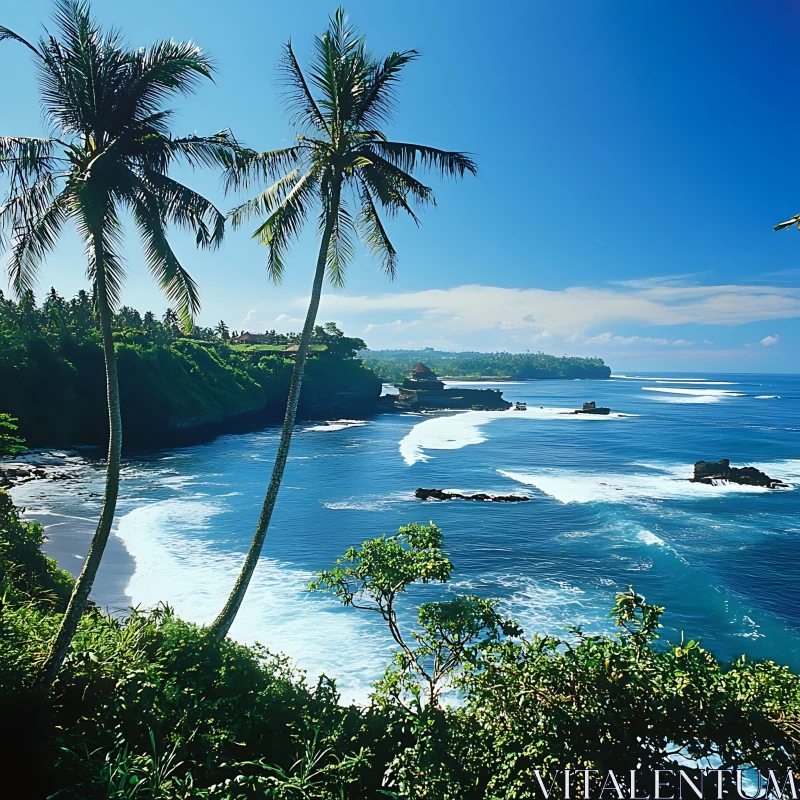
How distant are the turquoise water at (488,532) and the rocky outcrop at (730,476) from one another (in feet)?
3.81

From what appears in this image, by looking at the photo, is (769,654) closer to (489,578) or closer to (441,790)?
(489,578)

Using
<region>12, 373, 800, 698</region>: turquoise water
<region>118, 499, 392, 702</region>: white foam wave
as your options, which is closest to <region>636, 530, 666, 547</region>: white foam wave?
<region>12, 373, 800, 698</region>: turquoise water

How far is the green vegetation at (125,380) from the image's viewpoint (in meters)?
44.6

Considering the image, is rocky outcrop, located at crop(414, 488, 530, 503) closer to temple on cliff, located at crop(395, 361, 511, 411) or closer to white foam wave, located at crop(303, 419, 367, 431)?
white foam wave, located at crop(303, 419, 367, 431)

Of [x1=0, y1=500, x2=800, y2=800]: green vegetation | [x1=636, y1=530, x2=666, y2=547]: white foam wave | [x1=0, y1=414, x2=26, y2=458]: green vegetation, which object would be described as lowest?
[x1=636, y1=530, x2=666, y2=547]: white foam wave

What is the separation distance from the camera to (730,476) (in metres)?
36.3

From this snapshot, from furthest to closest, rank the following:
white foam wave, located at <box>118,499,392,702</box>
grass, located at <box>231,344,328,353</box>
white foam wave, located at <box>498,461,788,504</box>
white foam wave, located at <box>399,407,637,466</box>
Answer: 1. grass, located at <box>231,344,328,353</box>
2. white foam wave, located at <box>399,407,637,466</box>
3. white foam wave, located at <box>498,461,788,504</box>
4. white foam wave, located at <box>118,499,392,702</box>

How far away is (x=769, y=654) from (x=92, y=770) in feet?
54.1

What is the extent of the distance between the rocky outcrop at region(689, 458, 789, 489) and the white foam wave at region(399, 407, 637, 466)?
20.7 m

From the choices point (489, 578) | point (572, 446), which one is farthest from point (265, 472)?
point (572, 446)

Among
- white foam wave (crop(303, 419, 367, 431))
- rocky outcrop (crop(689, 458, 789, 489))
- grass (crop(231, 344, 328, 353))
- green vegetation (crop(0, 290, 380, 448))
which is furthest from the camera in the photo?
grass (crop(231, 344, 328, 353))

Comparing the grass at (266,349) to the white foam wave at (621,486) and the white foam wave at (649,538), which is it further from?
the white foam wave at (649,538)

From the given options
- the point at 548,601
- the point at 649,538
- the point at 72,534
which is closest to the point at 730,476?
the point at 649,538

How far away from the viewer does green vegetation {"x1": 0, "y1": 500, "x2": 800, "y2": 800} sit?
16.2 ft
